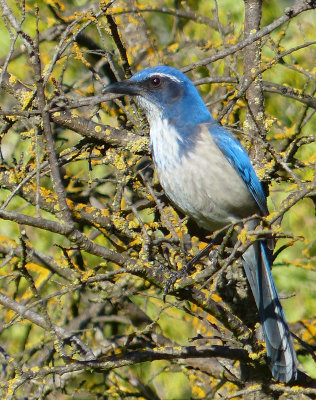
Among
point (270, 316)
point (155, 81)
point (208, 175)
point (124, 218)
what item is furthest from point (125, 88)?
point (270, 316)

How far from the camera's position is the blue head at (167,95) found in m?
4.88

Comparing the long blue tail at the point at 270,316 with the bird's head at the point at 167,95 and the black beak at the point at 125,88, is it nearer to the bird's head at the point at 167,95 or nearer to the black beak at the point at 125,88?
the bird's head at the point at 167,95

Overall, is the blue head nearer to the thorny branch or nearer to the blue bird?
the blue bird

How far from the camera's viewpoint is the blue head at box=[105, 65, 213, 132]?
4875 mm

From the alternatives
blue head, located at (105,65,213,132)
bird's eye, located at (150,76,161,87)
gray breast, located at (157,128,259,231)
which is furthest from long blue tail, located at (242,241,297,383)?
bird's eye, located at (150,76,161,87)

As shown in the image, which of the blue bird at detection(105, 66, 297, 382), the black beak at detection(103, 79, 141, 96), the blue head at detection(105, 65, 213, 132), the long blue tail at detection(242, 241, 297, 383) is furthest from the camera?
the blue head at detection(105, 65, 213, 132)

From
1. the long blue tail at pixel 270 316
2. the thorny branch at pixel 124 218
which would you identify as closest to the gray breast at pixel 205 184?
the thorny branch at pixel 124 218

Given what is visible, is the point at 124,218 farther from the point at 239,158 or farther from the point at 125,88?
the point at 125,88

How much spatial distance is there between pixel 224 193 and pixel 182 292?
1068 millimetres

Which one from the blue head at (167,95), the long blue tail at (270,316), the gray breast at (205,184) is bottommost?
the long blue tail at (270,316)

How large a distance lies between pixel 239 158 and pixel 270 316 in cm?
106

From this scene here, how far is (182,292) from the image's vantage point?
3693mm

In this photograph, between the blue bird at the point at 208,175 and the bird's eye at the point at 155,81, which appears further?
the bird's eye at the point at 155,81

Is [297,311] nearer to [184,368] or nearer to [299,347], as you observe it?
[299,347]
